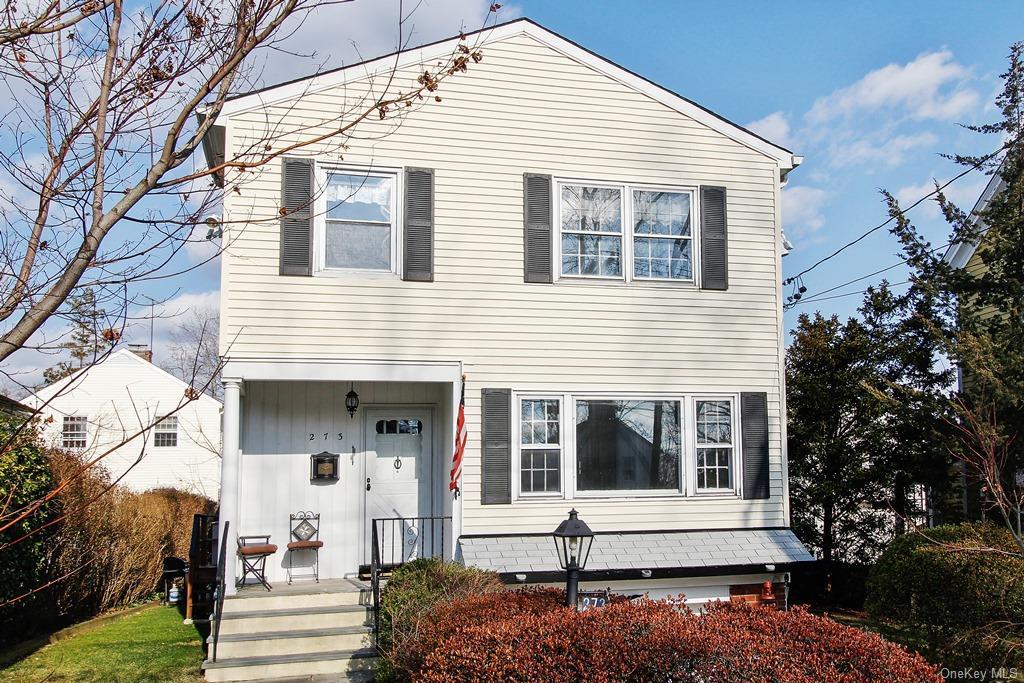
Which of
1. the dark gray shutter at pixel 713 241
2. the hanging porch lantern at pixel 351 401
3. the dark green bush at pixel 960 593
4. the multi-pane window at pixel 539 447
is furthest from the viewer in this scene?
the dark gray shutter at pixel 713 241

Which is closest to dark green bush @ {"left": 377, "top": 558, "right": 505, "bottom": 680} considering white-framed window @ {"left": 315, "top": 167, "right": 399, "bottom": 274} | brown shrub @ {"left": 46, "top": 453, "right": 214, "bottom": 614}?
white-framed window @ {"left": 315, "top": 167, "right": 399, "bottom": 274}

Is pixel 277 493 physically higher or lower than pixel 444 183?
lower

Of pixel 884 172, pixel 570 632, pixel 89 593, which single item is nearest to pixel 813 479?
pixel 884 172

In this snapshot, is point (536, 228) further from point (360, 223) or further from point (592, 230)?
point (360, 223)

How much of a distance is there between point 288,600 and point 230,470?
5.10 ft

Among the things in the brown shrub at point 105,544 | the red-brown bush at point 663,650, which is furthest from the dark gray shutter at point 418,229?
the red-brown bush at point 663,650

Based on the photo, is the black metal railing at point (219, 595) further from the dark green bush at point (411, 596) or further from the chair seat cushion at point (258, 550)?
the dark green bush at point (411, 596)

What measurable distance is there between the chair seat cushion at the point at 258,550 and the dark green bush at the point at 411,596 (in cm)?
222

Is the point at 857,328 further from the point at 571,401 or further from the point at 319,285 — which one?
the point at 319,285

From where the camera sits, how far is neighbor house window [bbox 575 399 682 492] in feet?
35.0

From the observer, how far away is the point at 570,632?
213 inches

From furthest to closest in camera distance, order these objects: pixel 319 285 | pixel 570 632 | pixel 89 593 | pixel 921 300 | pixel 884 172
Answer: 1. pixel 884 172
2. pixel 921 300
3. pixel 89 593
4. pixel 319 285
5. pixel 570 632

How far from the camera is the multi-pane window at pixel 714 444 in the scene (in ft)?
36.1

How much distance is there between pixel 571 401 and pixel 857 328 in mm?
5763
